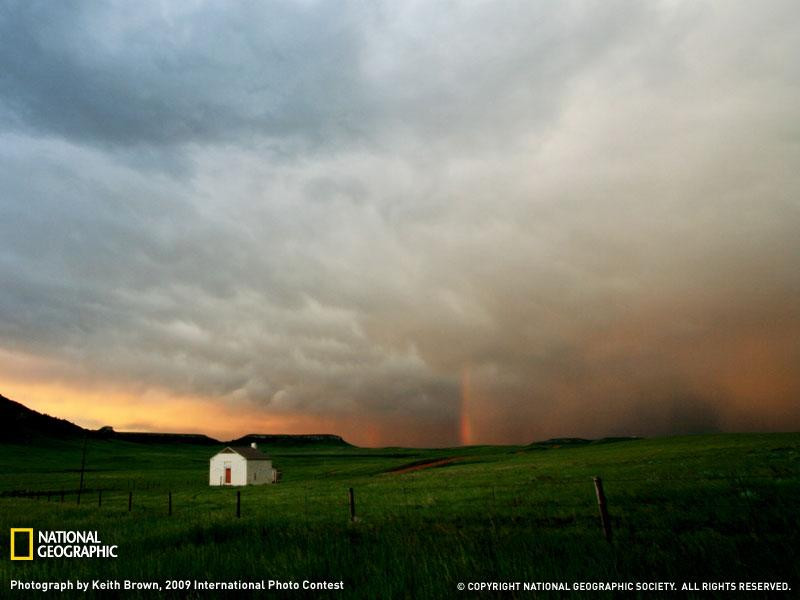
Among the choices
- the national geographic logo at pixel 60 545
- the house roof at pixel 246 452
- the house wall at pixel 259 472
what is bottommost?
the house wall at pixel 259 472

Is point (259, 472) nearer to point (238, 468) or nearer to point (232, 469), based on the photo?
point (238, 468)

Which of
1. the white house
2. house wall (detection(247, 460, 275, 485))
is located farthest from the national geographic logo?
house wall (detection(247, 460, 275, 485))

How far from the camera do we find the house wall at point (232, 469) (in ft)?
275

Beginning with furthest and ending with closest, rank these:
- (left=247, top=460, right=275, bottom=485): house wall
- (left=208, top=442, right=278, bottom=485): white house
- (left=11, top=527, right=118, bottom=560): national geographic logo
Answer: (left=247, top=460, right=275, bottom=485): house wall, (left=208, top=442, right=278, bottom=485): white house, (left=11, top=527, right=118, bottom=560): national geographic logo

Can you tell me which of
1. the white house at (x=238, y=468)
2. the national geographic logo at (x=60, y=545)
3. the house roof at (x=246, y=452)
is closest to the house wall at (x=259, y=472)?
the white house at (x=238, y=468)

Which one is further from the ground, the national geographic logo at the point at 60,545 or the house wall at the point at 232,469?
the national geographic logo at the point at 60,545

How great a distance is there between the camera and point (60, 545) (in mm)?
15000

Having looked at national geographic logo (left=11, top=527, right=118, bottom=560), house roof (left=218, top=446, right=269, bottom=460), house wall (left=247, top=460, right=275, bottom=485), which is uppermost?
house roof (left=218, top=446, right=269, bottom=460)

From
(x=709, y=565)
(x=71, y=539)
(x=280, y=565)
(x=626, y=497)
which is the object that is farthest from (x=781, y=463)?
(x=71, y=539)

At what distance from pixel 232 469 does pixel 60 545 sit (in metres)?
75.3

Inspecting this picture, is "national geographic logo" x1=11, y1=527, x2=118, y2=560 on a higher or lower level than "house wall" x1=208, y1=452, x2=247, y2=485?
higher

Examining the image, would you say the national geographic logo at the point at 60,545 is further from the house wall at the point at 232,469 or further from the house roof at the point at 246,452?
the house roof at the point at 246,452

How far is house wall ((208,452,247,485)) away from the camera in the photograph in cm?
8375

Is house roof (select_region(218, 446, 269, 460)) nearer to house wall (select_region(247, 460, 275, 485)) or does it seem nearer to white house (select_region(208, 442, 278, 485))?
white house (select_region(208, 442, 278, 485))
